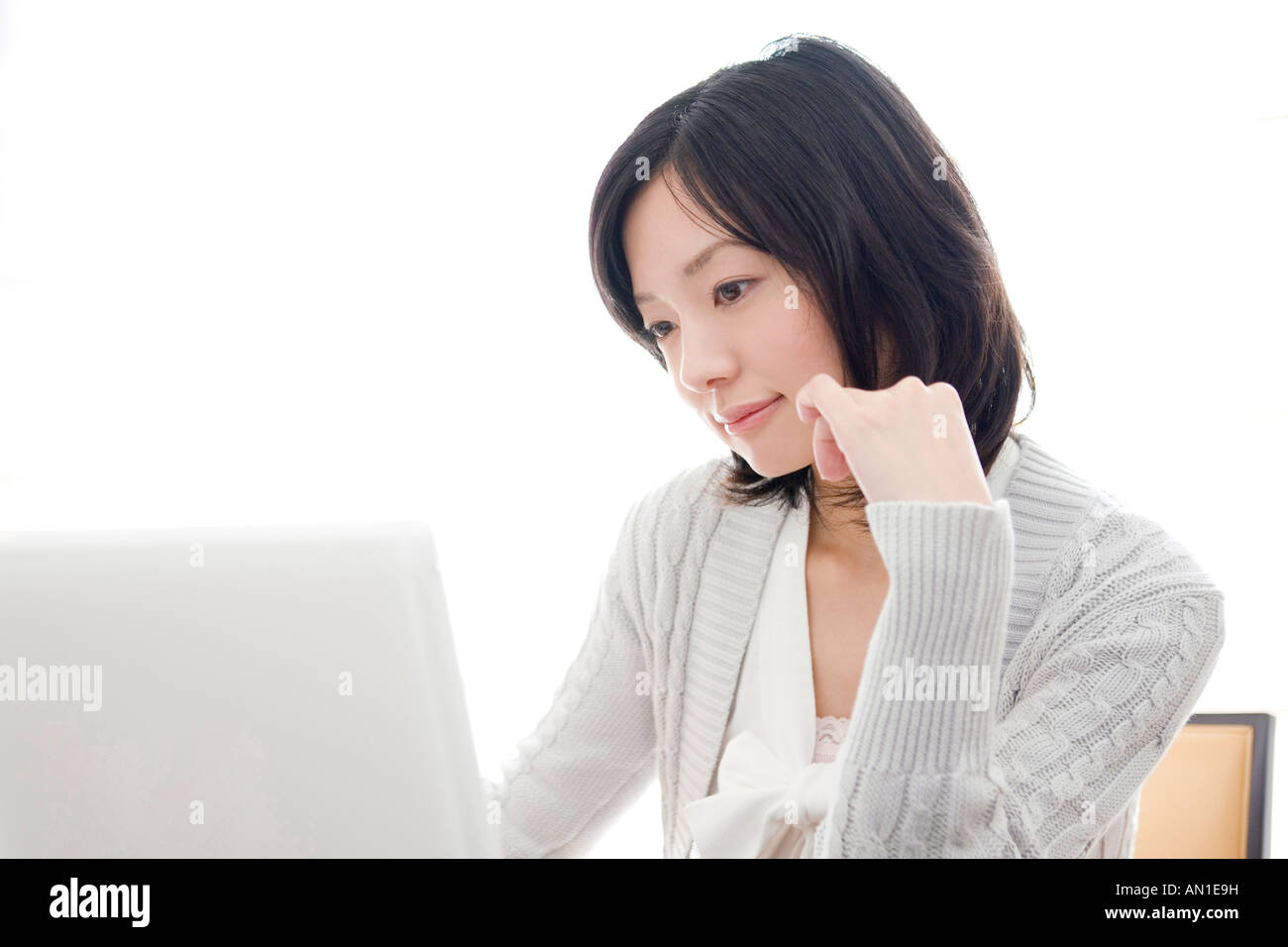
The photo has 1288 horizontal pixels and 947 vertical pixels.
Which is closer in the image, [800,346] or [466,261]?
[800,346]

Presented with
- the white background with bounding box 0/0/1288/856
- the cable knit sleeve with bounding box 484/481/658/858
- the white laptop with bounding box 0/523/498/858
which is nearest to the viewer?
the white laptop with bounding box 0/523/498/858

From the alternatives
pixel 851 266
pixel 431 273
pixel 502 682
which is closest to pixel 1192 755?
pixel 851 266

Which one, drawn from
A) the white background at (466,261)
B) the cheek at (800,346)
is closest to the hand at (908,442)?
the cheek at (800,346)

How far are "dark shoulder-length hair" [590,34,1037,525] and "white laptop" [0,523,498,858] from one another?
59 centimetres

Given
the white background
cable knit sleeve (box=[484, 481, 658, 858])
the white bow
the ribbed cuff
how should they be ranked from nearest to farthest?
the ribbed cuff < the white bow < cable knit sleeve (box=[484, 481, 658, 858]) < the white background

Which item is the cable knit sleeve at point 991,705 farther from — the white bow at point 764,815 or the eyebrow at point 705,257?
the eyebrow at point 705,257

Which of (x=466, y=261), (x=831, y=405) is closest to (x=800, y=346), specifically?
(x=831, y=405)

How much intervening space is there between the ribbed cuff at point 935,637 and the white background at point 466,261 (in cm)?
130

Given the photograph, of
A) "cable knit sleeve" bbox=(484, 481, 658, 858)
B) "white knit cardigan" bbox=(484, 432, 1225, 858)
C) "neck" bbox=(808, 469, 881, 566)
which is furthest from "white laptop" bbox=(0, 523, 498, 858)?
"neck" bbox=(808, 469, 881, 566)

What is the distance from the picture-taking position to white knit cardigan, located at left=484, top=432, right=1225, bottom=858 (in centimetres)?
78

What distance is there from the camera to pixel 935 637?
2.57ft

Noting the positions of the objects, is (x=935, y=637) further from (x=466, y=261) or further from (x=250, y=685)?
(x=466, y=261)

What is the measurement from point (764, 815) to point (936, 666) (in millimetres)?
244

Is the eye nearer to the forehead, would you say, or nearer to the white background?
the forehead
